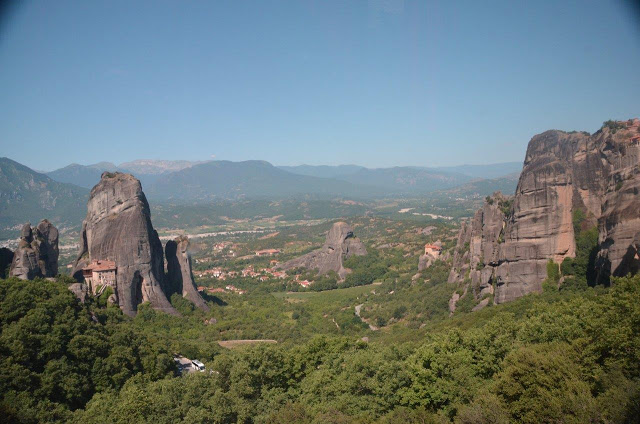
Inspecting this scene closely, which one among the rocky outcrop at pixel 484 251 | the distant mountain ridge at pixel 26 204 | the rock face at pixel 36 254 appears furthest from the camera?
the distant mountain ridge at pixel 26 204

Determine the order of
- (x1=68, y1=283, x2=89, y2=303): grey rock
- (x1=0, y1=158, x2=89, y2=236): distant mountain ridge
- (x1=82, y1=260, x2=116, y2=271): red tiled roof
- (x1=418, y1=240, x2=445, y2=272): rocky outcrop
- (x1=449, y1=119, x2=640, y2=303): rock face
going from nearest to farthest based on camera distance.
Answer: (x1=449, y1=119, x2=640, y2=303): rock face
(x1=68, y1=283, x2=89, y2=303): grey rock
(x1=82, y1=260, x2=116, y2=271): red tiled roof
(x1=418, y1=240, x2=445, y2=272): rocky outcrop
(x1=0, y1=158, x2=89, y2=236): distant mountain ridge

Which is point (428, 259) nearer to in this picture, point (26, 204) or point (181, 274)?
point (181, 274)

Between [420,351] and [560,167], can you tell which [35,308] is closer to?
[420,351]

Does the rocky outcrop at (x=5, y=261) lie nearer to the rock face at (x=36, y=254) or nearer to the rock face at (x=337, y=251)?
the rock face at (x=36, y=254)

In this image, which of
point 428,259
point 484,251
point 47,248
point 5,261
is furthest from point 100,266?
point 428,259

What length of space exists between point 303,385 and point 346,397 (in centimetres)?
278

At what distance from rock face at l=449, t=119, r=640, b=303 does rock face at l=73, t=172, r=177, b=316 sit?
26.6 m

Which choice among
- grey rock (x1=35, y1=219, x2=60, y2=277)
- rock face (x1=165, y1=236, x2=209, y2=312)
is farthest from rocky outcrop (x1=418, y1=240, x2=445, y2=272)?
grey rock (x1=35, y1=219, x2=60, y2=277)

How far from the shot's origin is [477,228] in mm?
39594

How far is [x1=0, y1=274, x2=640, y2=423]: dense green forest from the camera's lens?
43.1 ft

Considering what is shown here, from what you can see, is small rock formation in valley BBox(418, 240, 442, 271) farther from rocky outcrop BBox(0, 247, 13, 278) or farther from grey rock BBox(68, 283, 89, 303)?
rocky outcrop BBox(0, 247, 13, 278)

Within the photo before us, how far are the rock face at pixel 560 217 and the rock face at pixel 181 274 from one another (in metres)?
24.7

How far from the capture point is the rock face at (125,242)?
3606 centimetres

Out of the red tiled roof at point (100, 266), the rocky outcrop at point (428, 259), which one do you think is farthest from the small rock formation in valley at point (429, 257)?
the red tiled roof at point (100, 266)
